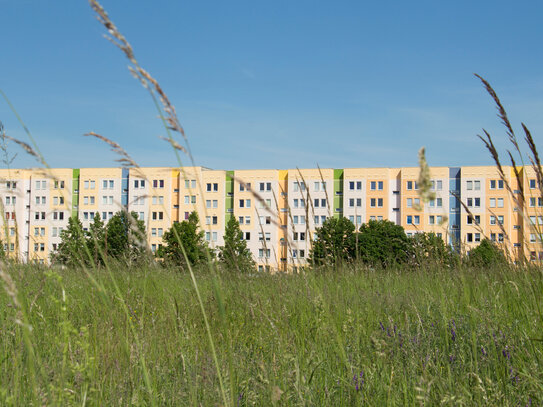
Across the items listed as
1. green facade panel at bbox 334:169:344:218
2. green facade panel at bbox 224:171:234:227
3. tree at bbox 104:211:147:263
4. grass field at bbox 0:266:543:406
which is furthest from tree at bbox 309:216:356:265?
green facade panel at bbox 224:171:234:227

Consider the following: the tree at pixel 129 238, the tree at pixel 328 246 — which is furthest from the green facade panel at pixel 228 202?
the tree at pixel 328 246

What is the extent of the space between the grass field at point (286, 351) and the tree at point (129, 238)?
15cm

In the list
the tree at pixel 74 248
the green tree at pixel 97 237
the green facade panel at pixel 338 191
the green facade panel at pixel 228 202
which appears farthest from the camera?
the green facade panel at pixel 228 202

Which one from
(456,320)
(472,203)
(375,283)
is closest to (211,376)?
(456,320)

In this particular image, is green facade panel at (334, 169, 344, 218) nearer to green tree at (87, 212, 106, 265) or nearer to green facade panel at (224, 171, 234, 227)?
green facade panel at (224, 171, 234, 227)

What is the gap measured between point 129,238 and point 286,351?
1.32m

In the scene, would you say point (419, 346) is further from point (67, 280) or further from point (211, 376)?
point (67, 280)

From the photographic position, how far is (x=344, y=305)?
385 centimetres

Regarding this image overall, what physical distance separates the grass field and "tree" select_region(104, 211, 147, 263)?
0.15 meters

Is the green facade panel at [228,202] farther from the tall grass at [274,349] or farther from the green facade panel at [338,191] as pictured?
the tall grass at [274,349]

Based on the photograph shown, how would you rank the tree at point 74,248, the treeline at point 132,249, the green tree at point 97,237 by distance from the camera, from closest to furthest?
1. the treeline at point 132,249
2. the tree at point 74,248
3. the green tree at point 97,237

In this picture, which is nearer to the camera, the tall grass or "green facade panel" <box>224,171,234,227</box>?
the tall grass

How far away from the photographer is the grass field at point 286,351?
6.16ft

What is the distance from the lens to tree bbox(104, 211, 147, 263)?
1.55m
